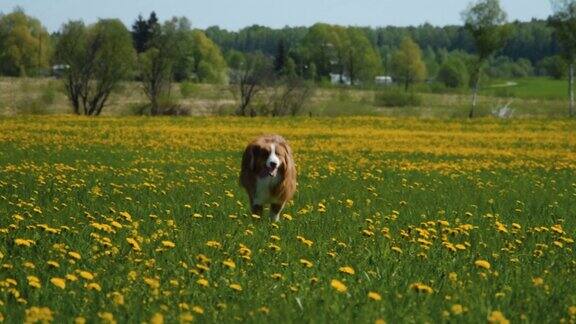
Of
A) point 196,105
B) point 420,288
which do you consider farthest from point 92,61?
point 420,288

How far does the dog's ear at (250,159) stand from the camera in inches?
400

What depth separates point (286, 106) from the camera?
56.2 meters

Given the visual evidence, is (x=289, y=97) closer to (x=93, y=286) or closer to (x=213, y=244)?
(x=213, y=244)

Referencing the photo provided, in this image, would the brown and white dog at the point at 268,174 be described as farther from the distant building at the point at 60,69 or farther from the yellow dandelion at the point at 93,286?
the distant building at the point at 60,69

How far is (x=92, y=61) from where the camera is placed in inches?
2143

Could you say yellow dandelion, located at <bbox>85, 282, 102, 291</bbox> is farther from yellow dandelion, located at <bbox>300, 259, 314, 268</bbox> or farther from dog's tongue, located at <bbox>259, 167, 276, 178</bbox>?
dog's tongue, located at <bbox>259, 167, 276, 178</bbox>

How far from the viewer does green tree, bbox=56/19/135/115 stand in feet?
178

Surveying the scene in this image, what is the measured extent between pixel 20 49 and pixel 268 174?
8274 centimetres

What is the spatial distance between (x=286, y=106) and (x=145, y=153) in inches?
1369

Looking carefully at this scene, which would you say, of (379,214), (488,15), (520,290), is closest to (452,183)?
(379,214)

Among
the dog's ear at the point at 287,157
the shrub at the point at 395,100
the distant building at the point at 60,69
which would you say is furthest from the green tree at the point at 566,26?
the dog's ear at the point at 287,157

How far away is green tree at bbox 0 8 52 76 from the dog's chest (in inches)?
3125

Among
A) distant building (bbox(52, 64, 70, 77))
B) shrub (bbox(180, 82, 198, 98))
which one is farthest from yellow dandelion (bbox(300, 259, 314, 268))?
shrub (bbox(180, 82, 198, 98))

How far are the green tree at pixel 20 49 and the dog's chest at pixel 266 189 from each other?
260ft
